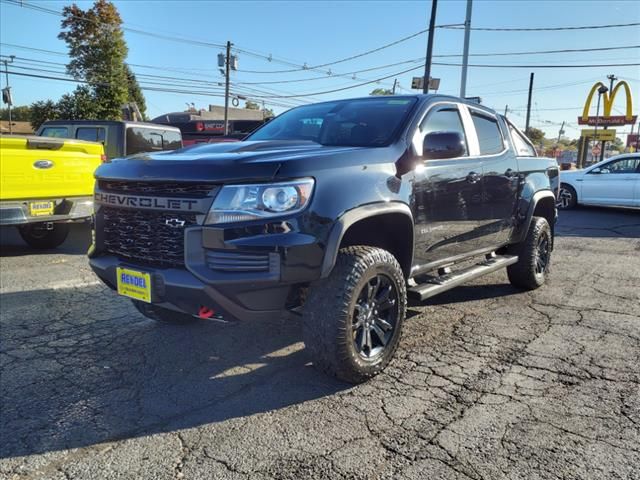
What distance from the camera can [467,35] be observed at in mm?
20828

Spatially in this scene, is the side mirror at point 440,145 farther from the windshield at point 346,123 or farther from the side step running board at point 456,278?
the side step running board at point 456,278

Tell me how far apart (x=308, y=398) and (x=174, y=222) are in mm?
1300

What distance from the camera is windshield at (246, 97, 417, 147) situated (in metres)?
3.86

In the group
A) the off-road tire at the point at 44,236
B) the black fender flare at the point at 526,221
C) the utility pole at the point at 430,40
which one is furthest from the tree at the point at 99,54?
the black fender flare at the point at 526,221

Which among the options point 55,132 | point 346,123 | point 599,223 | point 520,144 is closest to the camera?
point 346,123

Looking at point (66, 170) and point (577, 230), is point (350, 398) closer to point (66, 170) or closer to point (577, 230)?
point (66, 170)

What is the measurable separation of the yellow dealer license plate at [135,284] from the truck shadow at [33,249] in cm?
465

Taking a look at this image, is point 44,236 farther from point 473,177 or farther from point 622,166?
point 622,166

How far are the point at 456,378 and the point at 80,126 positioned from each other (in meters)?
9.00

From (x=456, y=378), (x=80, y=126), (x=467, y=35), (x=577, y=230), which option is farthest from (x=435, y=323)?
(x=467, y=35)

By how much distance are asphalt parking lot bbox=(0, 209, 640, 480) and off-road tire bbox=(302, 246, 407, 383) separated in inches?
7.6

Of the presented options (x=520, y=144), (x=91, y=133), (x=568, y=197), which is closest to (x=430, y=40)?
(x=568, y=197)

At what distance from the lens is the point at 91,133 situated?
9930 mm

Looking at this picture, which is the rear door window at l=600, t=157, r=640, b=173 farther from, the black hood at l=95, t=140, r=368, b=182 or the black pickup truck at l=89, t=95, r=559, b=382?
the black hood at l=95, t=140, r=368, b=182
